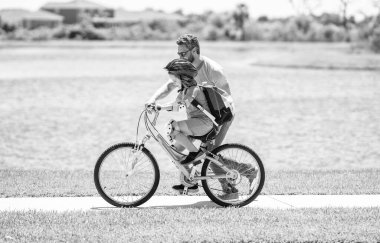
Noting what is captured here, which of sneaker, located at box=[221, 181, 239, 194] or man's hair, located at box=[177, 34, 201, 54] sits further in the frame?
sneaker, located at box=[221, 181, 239, 194]

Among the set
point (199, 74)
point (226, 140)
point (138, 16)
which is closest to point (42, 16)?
point (138, 16)

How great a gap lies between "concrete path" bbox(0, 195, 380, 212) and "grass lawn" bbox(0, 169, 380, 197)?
12.2 inches

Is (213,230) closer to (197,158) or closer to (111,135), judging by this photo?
(197,158)

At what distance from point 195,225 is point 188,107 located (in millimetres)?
1403

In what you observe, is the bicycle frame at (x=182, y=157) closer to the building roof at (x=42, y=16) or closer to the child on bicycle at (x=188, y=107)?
the child on bicycle at (x=188, y=107)

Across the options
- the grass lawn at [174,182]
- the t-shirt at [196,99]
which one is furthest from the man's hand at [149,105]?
the grass lawn at [174,182]

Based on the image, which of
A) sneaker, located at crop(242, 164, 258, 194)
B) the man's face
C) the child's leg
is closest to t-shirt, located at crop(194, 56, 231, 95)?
the man's face

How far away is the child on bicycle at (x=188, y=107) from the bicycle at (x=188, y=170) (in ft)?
0.33

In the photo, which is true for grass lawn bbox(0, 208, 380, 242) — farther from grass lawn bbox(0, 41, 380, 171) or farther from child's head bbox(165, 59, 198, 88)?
grass lawn bbox(0, 41, 380, 171)

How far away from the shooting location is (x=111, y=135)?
62.5 feet

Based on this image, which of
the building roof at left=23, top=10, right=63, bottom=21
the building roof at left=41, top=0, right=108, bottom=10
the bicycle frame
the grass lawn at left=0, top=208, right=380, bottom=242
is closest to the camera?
the grass lawn at left=0, top=208, right=380, bottom=242

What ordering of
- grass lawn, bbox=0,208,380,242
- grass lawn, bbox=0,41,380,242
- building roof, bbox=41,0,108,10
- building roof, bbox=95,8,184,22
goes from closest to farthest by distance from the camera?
grass lawn, bbox=0,208,380,242 → grass lawn, bbox=0,41,380,242 → building roof, bbox=41,0,108,10 → building roof, bbox=95,8,184,22

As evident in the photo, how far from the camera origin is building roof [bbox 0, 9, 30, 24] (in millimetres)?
147137

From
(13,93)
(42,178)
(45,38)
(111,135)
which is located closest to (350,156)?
(111,135)
